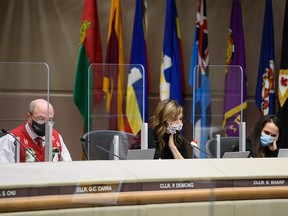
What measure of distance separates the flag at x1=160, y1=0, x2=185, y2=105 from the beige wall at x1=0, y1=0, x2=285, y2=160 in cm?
37

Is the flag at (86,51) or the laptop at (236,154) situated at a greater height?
the flag at (86,51)

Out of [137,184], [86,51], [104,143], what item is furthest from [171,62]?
[137,184]

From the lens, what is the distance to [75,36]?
8438 millimetres

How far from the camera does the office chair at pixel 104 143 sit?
5.42 meters

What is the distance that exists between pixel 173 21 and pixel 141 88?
72.1 inches

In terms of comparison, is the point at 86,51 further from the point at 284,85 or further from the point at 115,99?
the point at 284,85

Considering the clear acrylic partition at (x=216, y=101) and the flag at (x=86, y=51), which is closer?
the clear acrylic partition at (x=216, y=101)

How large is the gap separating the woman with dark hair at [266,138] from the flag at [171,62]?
2.36 m

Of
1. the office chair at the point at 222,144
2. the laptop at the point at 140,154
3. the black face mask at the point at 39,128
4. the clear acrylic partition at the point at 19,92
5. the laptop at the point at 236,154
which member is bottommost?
the office chair at the point at 222,144

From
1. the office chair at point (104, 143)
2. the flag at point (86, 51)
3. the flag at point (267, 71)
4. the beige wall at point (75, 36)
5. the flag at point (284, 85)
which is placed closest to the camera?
the office chair at point (104, 143)

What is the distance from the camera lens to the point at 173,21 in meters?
8.15

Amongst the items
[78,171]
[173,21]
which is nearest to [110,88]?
[173,21]

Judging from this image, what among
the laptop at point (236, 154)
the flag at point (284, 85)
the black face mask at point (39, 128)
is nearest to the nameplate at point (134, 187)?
the laptop at point (236, 154)

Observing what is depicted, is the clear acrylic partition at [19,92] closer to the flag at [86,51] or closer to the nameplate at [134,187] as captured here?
the nameplate at [134,187]
